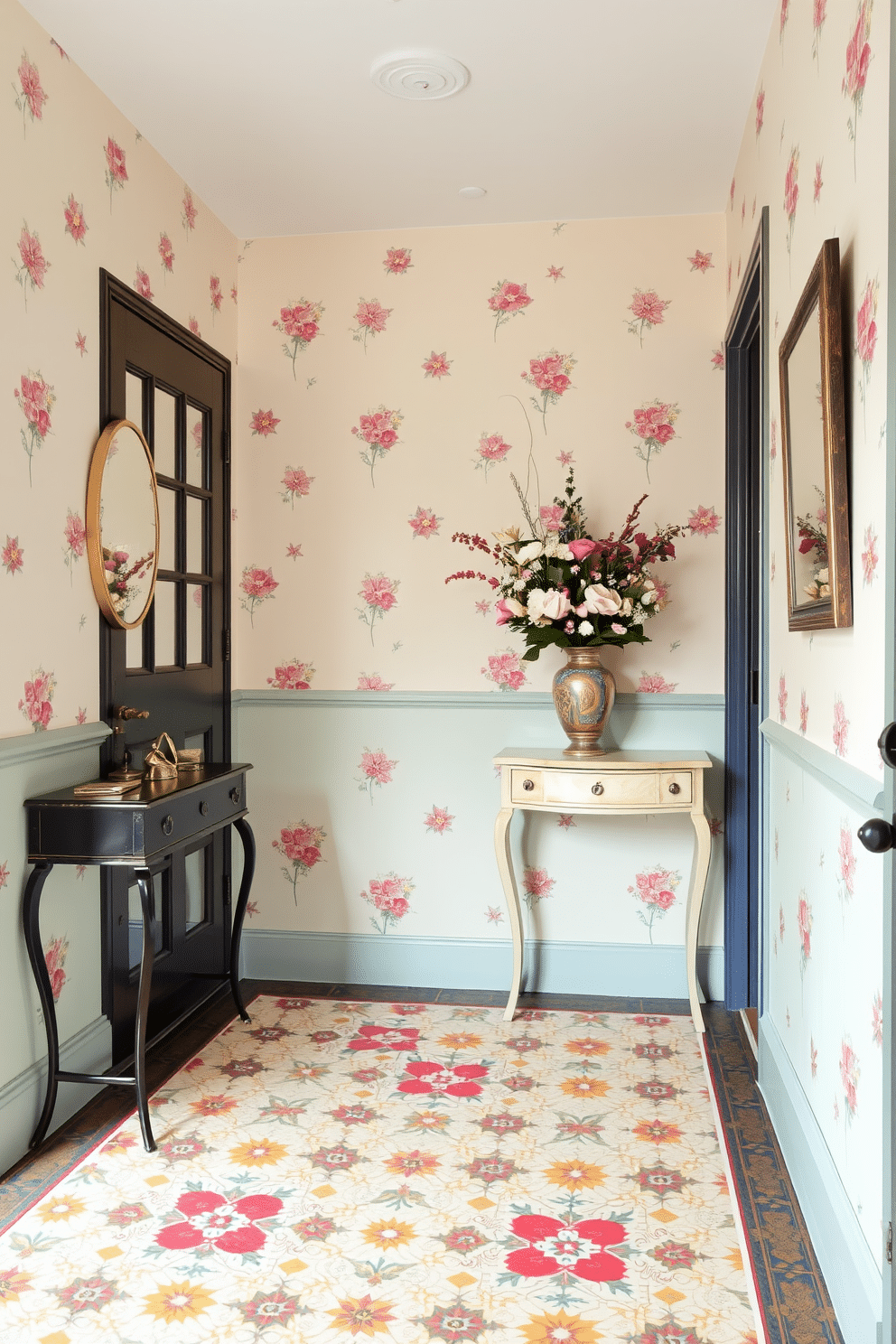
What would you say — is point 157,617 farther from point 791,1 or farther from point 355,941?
point 791,1

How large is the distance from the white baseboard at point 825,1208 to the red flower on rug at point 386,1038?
1047 millimetres

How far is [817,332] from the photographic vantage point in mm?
1780

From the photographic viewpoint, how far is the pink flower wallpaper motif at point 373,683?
363 centimetres

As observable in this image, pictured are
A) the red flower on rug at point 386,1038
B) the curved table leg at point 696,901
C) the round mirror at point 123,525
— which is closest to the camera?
the round mirror at point 123,525

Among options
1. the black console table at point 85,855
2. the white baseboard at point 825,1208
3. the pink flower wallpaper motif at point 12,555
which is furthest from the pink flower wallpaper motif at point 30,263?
the white baseboard at point 825,1208

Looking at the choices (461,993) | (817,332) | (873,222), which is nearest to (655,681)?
(461,993)

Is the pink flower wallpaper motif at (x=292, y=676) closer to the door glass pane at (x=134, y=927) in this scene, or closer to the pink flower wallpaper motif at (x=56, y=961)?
the door glass pane at (x=134, y=927)

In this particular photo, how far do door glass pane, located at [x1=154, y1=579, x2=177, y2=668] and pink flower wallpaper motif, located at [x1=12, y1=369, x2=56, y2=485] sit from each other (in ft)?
2.44

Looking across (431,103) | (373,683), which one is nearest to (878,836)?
(431,103)

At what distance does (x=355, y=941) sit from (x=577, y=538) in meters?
1.59

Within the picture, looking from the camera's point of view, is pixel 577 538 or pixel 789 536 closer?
pixel 789 536

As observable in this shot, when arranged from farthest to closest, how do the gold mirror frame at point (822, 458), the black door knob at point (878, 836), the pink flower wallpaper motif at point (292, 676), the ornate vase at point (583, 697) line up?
the pink flower wallpaper motif at point (292, 676) < the ornate vase at point (583, 697) < the gold mirror frame at point (822, 458) < the black door knob at point (878, 836)

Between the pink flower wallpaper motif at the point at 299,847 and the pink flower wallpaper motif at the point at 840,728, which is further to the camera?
the pink flower wallpaper motif at the point at 299,847

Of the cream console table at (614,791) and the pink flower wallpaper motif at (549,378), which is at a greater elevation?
the pink flower wallpaper motif at (549,378)
